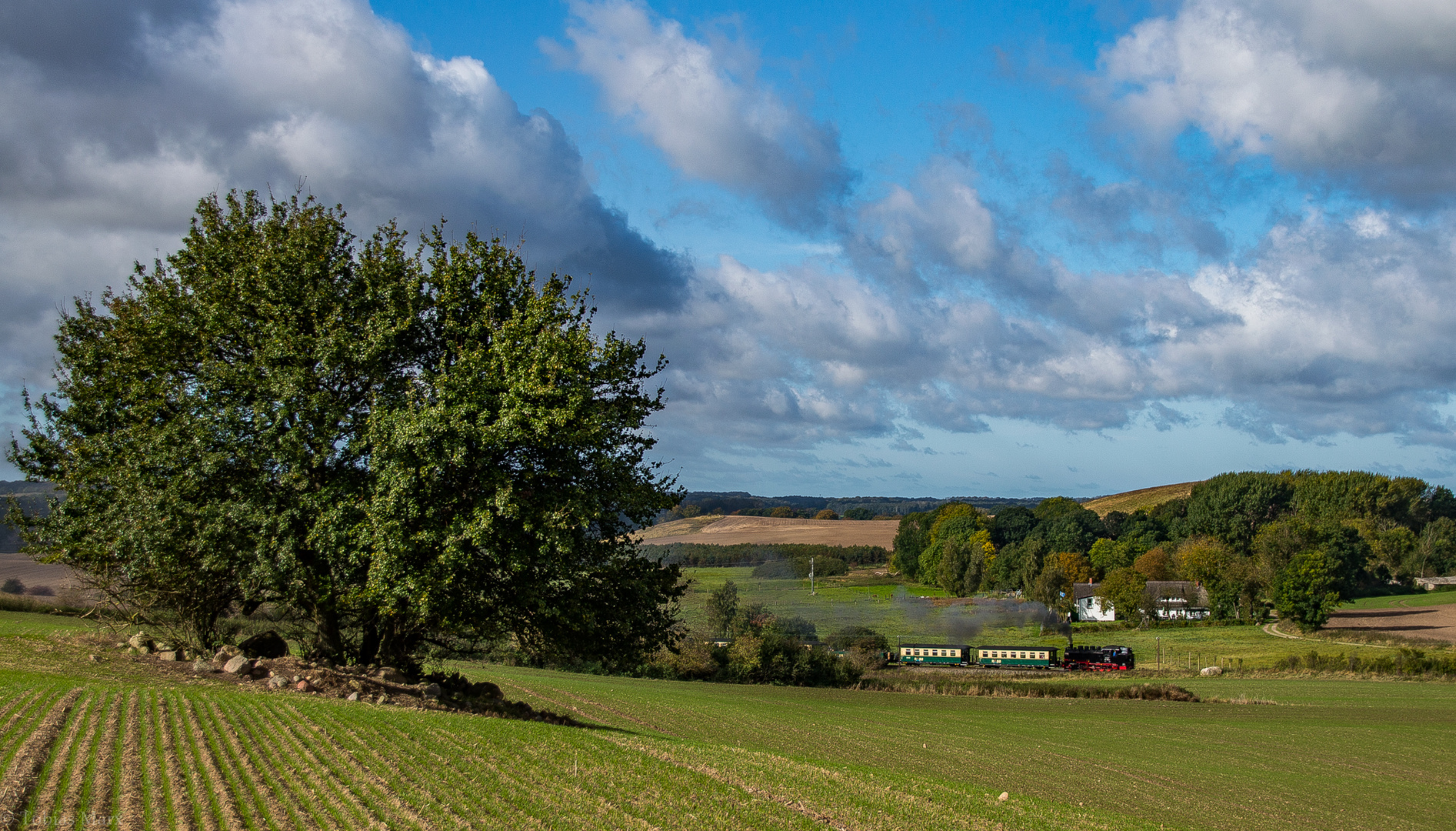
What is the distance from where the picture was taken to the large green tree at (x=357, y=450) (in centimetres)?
2272

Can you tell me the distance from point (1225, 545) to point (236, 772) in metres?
147

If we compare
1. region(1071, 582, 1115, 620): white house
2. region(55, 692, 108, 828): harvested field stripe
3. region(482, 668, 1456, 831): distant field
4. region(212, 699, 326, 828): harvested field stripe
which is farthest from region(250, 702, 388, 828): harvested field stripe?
region(1071, 582, 1115, 620): white house

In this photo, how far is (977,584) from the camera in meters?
138

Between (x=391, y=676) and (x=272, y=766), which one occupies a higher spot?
(x=272, y=766)

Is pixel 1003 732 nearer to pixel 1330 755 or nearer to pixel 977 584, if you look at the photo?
pixel 1330 755

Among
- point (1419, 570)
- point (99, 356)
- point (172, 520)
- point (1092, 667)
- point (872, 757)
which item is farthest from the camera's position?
point (1419, 570)

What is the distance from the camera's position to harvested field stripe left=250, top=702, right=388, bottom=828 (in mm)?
12727

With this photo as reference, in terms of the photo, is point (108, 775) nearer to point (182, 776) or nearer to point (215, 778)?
point (182, 776)

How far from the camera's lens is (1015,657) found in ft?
278

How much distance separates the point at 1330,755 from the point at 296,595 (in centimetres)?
4084

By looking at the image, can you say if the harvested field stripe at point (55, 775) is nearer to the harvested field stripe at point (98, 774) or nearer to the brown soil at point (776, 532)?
the harvested field stripe at point (98, 774)

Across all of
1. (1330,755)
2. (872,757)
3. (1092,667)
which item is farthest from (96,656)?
(1092,667)

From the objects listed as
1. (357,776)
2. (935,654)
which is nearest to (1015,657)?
(935,654)

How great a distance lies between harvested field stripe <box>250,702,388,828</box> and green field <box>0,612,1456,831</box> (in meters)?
0.05
